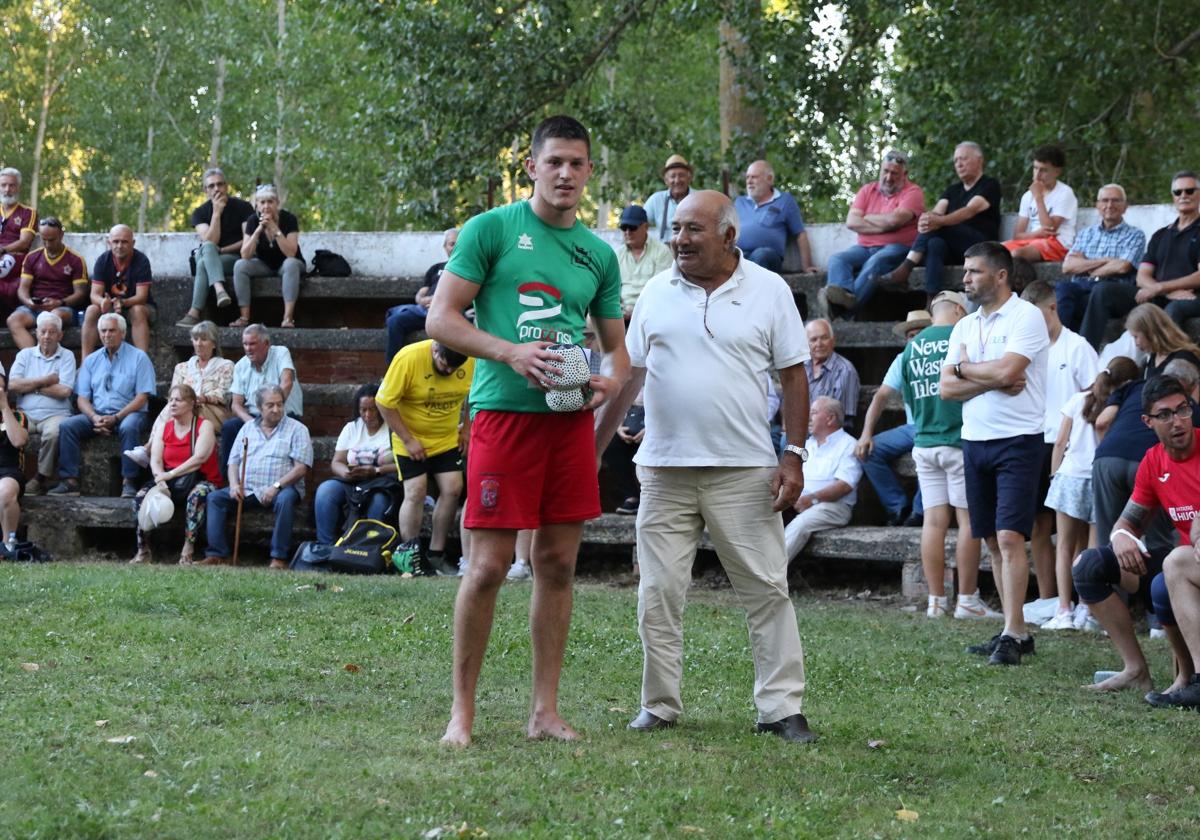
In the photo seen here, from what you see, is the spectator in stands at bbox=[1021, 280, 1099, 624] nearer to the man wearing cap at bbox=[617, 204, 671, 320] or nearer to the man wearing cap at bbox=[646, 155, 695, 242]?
the man wearing cap at bbox=[617, 204, 671, 320]

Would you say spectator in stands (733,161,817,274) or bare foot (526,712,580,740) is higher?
spectator in stands (733,161,817,274)

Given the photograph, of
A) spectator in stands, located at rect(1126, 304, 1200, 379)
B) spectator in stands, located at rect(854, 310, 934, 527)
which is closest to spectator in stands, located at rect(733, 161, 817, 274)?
spectator in stands, located at rect(854, 310, 934, 527)

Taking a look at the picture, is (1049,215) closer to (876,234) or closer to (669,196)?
(876,234)

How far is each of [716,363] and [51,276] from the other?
12.3m

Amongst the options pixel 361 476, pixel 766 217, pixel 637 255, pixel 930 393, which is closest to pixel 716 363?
pixel 930 393

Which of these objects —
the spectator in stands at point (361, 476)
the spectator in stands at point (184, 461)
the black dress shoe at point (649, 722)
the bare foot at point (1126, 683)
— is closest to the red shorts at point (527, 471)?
the black dress shoe at point (649, 722)

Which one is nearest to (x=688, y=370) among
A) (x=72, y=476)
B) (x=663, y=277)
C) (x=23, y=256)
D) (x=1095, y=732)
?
(x=663, y=277)

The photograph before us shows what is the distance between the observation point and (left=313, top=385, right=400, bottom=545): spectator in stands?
43.0 ft

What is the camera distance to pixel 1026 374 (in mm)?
8844

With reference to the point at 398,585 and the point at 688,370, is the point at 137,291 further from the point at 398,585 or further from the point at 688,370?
A: the point at 688,370

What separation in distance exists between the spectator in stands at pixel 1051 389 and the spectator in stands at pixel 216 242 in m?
8.92

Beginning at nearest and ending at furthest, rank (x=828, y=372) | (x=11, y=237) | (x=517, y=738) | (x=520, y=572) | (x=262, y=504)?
1. (x=517, y=738)
2. (x=520, y=572)
3. (x=828, y=372)
4. (x=262, y=504)
5. (x=11, y=237)

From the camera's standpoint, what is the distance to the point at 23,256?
17016mm

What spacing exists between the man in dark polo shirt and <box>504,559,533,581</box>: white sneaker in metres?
4.68
